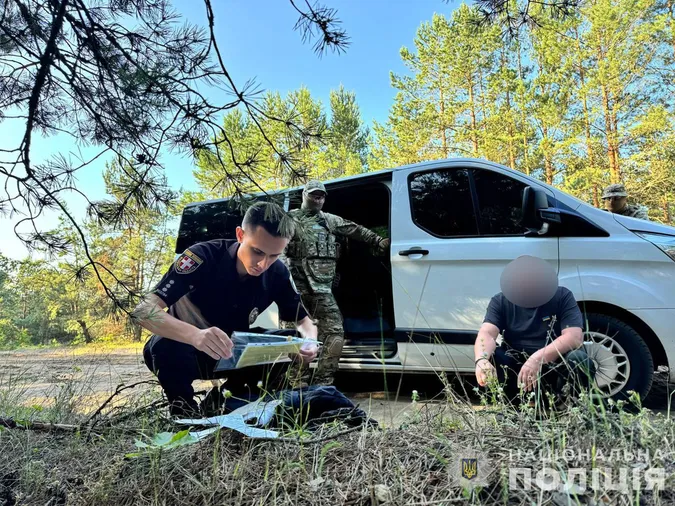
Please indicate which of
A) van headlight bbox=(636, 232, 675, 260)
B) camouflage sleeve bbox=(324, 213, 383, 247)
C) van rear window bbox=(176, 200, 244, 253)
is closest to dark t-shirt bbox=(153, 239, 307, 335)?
camouflage sleeve bbox=(324, 213, 383, 247)

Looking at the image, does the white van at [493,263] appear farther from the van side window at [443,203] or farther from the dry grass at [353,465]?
the dry grass at [353,465]

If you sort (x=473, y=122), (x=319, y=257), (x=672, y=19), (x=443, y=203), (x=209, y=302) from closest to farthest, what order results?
(x=209, y=302)
(x=443, y=203)
(x=319, y=257)
(x=672, y=19)
(x=473, y=122)

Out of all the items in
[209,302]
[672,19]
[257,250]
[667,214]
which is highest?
[672,19]

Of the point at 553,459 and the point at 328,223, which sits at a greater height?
the point at 328,223

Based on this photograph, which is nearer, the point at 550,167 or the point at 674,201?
the point at 674,201

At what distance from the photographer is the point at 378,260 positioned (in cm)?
470

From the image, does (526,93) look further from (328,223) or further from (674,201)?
(328,223)

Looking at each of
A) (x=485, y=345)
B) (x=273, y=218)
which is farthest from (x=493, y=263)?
(x=273, y=218)

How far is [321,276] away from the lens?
11.3ft

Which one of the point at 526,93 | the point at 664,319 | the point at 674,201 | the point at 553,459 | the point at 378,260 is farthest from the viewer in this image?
the point at 526,93

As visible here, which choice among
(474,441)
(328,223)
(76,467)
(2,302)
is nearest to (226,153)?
(76,467)

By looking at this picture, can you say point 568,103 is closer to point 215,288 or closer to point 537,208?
point 537,208

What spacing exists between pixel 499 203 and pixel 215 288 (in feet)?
7.20

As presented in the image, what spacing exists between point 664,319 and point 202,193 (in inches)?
112
